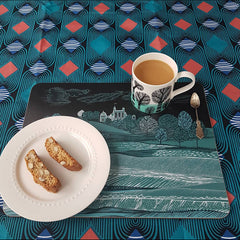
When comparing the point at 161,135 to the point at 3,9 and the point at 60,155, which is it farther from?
the point at 3,9

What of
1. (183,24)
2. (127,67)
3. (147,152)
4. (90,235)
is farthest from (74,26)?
(90,235)

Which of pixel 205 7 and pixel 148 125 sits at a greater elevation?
pixel 205 7

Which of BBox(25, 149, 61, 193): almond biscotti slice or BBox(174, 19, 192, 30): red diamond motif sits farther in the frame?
BBox(174, 19, 192, 30): red diamond motif

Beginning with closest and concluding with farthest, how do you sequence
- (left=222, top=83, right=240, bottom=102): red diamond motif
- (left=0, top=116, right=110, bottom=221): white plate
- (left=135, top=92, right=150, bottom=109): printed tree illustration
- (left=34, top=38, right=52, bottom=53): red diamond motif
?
(left=0, top=116, right=110, bottom=221): white plate
(left=135, top=92, right=150, bottom=109): printed tree illustration
(left=222, top=83, right=240, bottom=102): red diamond motif
(left=34, top=38, right=52, bottom=53): red diamond motif

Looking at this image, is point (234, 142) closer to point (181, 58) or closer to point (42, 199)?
point (181, 58)

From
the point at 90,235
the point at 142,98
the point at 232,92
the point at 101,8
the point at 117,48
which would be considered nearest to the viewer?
the point at 90,235

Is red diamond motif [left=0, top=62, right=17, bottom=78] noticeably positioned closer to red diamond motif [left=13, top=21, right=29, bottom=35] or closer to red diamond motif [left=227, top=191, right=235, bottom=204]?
red diamond motif [left=13, top=21, right=29, bottom=35]

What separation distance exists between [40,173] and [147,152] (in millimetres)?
323

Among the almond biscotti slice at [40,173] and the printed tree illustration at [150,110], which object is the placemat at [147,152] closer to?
the printed tree illustration at [150,110]

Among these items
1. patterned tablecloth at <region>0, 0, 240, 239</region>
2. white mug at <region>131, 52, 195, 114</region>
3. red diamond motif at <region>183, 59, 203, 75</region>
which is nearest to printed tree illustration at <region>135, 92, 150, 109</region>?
white mug at <region>131, 52, 195, 114</region>

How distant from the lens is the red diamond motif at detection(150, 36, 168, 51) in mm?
1046

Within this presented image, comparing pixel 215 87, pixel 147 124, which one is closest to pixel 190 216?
pixel 147 124

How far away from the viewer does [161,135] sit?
0.77m

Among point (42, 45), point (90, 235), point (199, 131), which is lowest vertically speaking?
point (90, 235)
